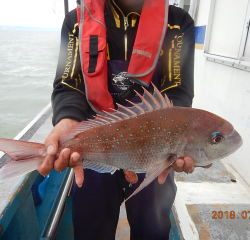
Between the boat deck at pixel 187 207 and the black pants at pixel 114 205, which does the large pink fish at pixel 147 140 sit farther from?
the boat deck at pixel 187 207

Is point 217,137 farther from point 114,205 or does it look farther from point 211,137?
point 114,205

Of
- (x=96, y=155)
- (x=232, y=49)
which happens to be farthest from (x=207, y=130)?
(x=232, y=49)

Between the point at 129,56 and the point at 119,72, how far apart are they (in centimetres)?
21

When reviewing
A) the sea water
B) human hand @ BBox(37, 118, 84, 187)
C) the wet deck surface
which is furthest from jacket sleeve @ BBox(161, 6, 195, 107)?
the sea water

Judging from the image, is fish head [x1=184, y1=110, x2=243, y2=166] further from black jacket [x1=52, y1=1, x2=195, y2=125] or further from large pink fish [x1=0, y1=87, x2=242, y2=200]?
black jacket [x1=52, y1=1, x2=195, y2=125]

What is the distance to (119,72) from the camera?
2.18 m

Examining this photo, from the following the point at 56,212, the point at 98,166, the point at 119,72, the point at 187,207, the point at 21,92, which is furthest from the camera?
the point at 21,92

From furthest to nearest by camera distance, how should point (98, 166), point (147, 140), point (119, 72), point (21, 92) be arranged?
point (21, 92) < point (119, 72) < point (98, 166) < point (147, 140)

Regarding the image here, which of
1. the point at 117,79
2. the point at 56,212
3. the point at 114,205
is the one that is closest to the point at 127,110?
the point at 117,79

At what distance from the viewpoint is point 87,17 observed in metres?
2.11

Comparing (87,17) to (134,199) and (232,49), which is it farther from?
(232,49)

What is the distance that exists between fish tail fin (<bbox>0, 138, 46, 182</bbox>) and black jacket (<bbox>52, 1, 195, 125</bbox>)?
55cm

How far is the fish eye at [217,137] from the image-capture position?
1.55 meters

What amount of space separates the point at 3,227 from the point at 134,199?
1171 millimetres
